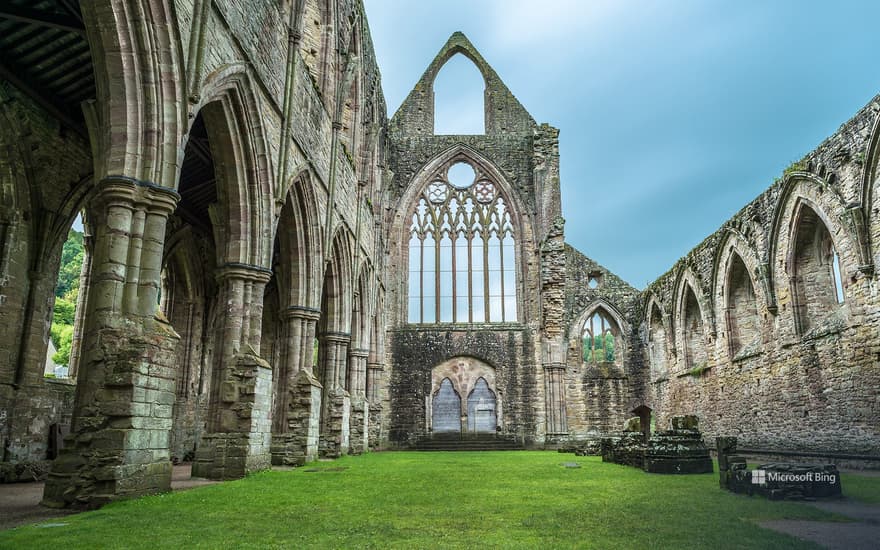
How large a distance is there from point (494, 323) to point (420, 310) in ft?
8.85

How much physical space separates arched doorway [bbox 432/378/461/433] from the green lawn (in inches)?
565

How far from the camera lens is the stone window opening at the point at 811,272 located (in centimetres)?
1371

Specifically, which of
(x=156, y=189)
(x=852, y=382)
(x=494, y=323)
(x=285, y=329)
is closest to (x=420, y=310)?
(x=494, y=323)

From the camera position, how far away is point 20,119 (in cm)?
1016

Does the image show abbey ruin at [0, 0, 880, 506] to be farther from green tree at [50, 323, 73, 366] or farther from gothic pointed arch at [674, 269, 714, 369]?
green tree at [50, 323, 73, 366]

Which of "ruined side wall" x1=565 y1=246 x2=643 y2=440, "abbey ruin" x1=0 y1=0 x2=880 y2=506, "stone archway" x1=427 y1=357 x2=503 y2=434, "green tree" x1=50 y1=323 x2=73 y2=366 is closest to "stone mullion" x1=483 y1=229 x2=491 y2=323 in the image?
"abbey ruin" x1=0 y1=0 x2=880 y2=506

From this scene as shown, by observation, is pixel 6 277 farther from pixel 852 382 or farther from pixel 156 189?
pixel 852 382

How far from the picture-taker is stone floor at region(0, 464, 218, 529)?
5.24 meters

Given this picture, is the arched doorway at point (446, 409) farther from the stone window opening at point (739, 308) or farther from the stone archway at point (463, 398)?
the stone window opening at point (739, 308)

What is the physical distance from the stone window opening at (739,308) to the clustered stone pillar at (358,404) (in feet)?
33.5

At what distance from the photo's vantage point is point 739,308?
17.8 meters

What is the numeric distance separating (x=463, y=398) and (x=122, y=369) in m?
16.9

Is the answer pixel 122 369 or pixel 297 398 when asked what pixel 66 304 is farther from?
pixel 122 369

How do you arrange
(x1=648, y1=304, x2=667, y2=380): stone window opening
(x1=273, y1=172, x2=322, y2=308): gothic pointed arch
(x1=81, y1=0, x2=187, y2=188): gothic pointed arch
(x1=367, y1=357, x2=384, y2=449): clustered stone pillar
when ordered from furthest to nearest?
(x1=648, y1=304, x2=667, y2=380): stone window opening, (x1=367, y1=357, x2=384, y2=449): clustered stone pillar, (x1=273, y1=172, x2=322, y2=308): gothic pointed arch, (x1=81, y1=0, x2=187, y2=188): gothic pointed arch
